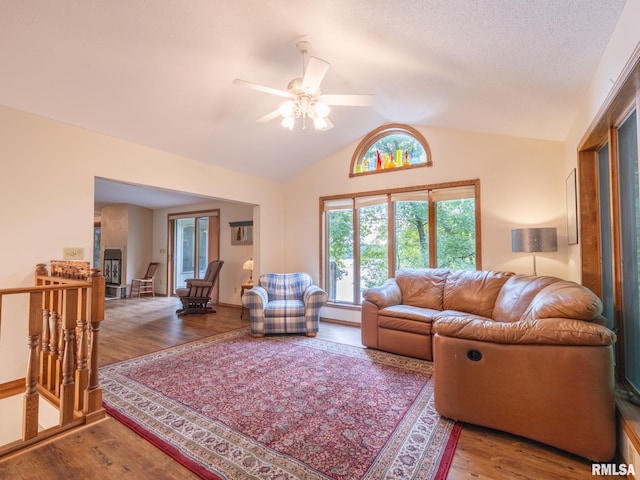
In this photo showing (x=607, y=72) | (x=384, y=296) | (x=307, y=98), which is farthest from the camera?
(x=384, y=296)

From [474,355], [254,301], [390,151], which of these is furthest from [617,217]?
[254,301]

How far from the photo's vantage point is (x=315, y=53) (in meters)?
2.80

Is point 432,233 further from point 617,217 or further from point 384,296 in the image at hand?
point 617,217

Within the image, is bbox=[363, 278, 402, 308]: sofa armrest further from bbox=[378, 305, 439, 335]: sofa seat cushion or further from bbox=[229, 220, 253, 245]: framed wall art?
bbox=[229, 220, 253, 245]: framed wall art

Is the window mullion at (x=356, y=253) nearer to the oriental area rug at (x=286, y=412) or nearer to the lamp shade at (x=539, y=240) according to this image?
the oriental area rug at (x=286, y=412)

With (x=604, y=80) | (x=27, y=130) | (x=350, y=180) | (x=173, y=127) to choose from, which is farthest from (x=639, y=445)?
(x=27, y=130)

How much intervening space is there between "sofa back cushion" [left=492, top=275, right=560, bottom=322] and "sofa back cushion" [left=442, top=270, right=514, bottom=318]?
0.14 meters

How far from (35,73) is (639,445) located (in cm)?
467

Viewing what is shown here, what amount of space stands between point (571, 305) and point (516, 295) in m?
1.08

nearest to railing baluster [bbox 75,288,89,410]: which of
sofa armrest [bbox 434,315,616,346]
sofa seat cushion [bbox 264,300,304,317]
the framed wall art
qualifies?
sofa seat cushion [bbox 264,300,304,317]

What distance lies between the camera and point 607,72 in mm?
1781

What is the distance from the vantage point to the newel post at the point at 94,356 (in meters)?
2.05

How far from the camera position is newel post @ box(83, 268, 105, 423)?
2.05m

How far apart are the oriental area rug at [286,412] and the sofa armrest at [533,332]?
67cm
